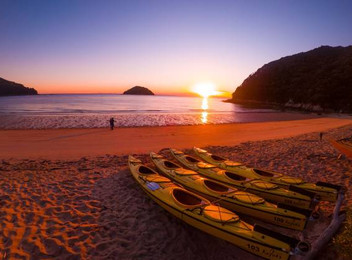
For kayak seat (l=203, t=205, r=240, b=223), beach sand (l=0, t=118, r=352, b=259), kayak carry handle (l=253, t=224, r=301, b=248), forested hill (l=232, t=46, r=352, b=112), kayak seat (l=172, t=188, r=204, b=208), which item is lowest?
beach sand (l=0, t=118, r=352, b=259)

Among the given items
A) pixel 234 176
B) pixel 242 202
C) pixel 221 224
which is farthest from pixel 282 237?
pixel 234 176

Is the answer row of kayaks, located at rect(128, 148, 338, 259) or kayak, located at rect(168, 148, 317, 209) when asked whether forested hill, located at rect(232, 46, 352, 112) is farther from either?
row of kayaks, located at rect(128, 148, 338, 259)

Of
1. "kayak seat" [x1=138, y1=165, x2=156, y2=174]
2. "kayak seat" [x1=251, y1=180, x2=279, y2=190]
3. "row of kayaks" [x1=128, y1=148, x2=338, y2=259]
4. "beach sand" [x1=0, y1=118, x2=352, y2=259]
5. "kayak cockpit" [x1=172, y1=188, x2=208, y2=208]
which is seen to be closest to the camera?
"row of kayaks" [x1=128, y1=148, x2=338, y2=259]

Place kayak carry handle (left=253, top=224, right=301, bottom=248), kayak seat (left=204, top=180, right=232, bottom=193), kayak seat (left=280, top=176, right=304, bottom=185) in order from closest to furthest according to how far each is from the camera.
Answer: kayak carry handle (left=253, top=224, right=301, bottom=248), kayak seat (left=204, top=180, right=232, bottom=193), kayak seat (left=280, top=176, right=304, bottom=185)

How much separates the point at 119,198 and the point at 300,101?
244 feet

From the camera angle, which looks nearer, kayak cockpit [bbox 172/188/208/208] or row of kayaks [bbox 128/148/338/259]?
row of kayaks [bbox 128/148/338/259]

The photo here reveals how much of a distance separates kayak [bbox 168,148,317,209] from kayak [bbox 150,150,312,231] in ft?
2.54

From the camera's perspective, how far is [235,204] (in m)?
6.62

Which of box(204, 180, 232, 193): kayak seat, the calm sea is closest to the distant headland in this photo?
the calm sea

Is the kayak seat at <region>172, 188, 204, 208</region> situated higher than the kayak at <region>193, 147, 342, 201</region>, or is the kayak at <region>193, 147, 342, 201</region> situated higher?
the kayak at <region>193, 147, 342, 201</region>

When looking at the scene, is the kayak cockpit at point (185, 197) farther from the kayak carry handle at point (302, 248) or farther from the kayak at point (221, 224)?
the kayak carry handle at point (302, 248)

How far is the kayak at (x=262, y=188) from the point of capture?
681 centimetres

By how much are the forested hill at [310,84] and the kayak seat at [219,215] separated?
60.4m

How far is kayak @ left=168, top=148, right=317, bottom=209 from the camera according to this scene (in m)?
6.81
